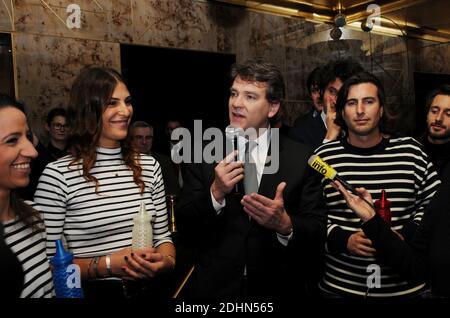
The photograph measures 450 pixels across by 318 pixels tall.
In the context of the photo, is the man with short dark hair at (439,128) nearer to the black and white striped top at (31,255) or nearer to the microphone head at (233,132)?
the microphone head at (233,132)

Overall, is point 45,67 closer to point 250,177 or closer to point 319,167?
point 250,177

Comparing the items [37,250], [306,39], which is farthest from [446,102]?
[306,39]

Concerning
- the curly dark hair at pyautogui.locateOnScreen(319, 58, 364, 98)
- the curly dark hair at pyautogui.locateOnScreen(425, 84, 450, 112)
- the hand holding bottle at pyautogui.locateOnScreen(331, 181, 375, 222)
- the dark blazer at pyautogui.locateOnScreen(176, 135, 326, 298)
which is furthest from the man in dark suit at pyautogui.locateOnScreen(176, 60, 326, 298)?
the curly dark hair at pyautogui.locateOnScreen(425, 84, 450, 112)

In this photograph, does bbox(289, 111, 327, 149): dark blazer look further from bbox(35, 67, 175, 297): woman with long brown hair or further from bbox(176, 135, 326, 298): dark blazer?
bbox(35, 67, 175, 297): woman with long brown hair

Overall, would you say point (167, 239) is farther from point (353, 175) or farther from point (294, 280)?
point (353, 175)

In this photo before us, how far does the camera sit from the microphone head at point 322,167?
1.71m

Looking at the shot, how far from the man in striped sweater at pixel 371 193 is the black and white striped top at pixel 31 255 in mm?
1270

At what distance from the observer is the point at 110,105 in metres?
1.81

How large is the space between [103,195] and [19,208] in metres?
0.44

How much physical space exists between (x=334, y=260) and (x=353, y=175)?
435mm

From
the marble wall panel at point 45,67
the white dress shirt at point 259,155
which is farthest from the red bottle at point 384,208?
the marble wall panel at point 45,67

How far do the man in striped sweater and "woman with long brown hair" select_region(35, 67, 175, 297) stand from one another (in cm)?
82

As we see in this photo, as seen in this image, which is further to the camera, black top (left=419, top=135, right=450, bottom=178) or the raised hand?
black top (left=419, top=135, right=450, bottom=178)

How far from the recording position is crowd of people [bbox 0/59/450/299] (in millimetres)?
1559
